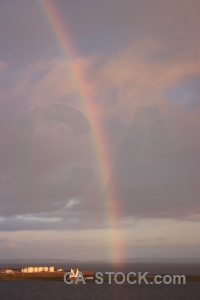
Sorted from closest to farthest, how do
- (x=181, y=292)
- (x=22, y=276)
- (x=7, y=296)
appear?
(x=7, y=296), (x=181, y=292), (x=22, y=276)

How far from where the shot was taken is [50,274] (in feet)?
388

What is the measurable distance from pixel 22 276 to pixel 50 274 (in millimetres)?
8589

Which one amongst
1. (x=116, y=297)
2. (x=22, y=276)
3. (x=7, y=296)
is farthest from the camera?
(x=22, y=276)

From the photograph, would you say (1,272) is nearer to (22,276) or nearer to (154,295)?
(22,276)

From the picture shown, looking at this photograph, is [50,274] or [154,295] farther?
[50,274]

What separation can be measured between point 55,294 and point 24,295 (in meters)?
7.20

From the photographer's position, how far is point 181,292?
95.2 meters

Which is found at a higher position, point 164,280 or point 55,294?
point 164,280

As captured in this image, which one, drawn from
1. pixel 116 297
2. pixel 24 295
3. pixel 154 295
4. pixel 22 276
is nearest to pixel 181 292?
pixel 154 295

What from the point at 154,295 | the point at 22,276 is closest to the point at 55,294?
the point at 154,295

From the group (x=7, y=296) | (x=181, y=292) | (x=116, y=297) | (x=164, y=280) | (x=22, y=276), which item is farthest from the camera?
(x=164, y=280)

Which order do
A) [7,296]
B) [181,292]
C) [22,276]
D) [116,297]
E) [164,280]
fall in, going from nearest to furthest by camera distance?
[7,296], [116,297], [181,292], [22,276], [164,280]

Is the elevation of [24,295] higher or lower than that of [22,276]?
lower

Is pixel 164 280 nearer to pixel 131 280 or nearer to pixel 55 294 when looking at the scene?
pixel 131 280
